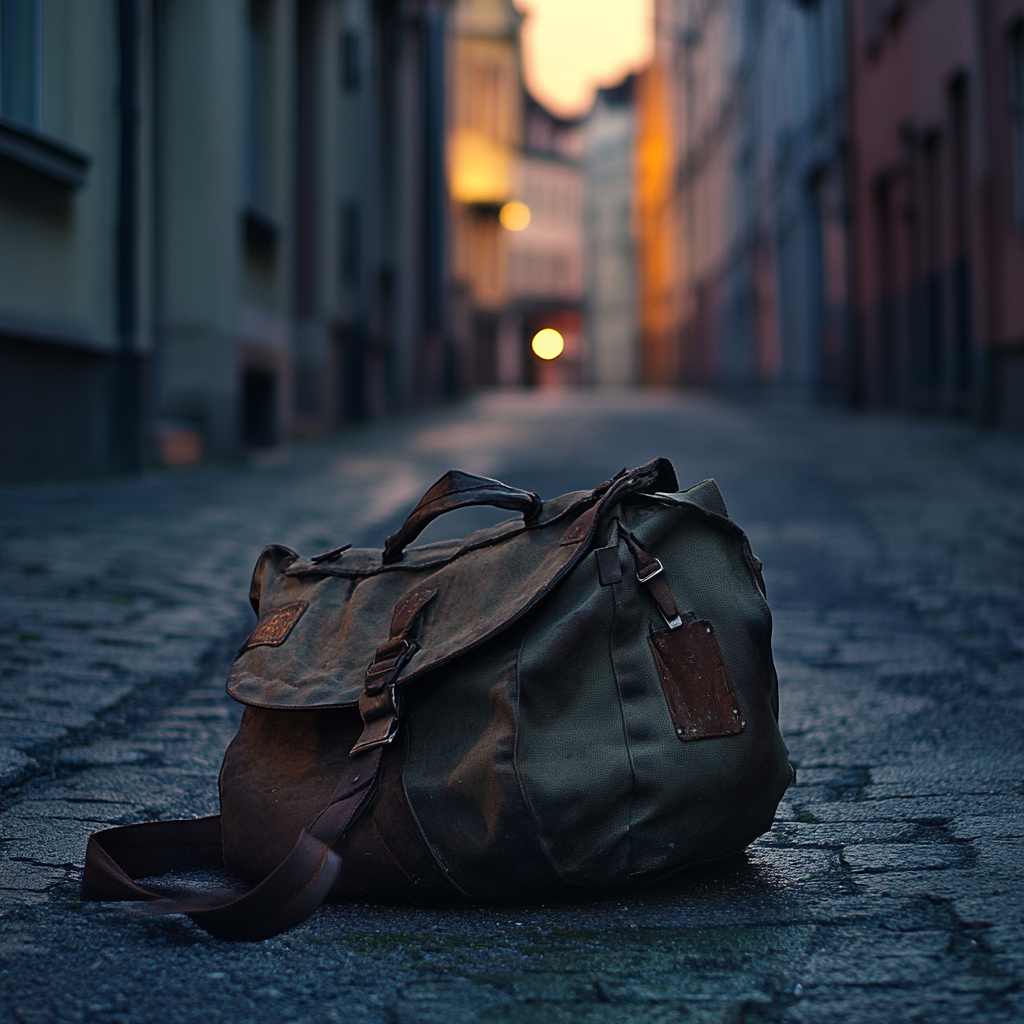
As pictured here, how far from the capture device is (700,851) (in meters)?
1.84

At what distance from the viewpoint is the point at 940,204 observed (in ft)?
47.0

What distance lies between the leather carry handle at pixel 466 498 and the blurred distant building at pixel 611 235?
51814mm

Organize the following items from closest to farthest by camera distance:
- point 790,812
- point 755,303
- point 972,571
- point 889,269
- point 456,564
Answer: point 456,564 → point 790,812 → point 972,571 → point 889,269 → point 755,303

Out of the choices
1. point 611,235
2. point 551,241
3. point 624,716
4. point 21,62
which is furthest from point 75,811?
point 551,241

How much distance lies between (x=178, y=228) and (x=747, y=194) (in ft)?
65.9

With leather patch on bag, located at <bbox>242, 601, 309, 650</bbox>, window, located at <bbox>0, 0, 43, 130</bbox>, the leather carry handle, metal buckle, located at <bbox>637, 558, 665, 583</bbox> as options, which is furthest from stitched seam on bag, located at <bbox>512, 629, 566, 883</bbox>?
window, located at <bbox>0, 0, 43, 130</bbox>

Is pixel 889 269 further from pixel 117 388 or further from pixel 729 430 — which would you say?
pixel 117 388

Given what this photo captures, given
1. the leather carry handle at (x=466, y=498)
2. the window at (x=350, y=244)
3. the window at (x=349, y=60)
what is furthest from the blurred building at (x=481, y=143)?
the leather carry handle at (x=466, y=498)

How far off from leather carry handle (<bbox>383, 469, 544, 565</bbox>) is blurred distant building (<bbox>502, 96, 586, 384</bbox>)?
51.5 meters

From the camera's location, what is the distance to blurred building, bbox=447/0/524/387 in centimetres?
3130

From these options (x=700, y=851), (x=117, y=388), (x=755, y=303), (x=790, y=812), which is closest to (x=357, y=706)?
(x=700, y=851)

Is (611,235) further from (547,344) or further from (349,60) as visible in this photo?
(547,344)

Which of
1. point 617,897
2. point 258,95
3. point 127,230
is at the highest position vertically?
point 258,95

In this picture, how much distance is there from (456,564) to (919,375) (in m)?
14.5
